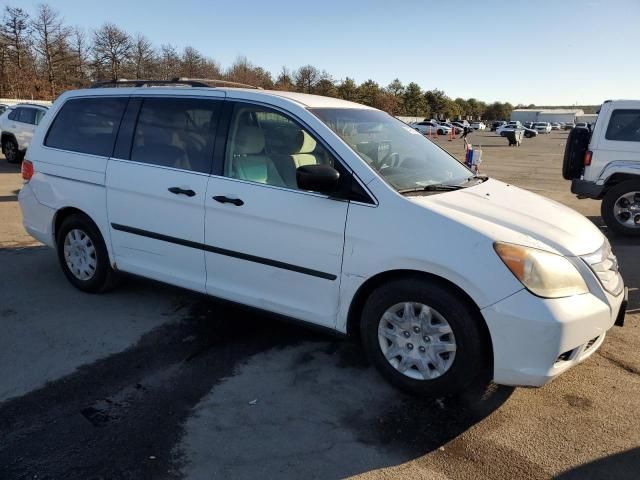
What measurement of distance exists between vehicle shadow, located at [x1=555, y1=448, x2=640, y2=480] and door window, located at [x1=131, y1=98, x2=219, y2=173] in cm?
298

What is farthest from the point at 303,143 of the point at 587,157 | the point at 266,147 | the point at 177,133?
the point at 587,157

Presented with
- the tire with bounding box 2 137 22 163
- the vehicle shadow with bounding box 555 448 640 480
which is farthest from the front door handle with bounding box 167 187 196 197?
the tire with bounding box 2 137 22 163

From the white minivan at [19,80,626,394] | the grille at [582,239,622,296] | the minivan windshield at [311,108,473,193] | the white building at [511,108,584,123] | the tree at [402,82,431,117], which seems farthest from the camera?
the white building at [511,108,584,123]

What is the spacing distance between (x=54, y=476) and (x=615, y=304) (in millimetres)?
3235

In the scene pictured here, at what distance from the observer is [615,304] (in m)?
3.15

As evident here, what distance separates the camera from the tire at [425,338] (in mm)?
2953

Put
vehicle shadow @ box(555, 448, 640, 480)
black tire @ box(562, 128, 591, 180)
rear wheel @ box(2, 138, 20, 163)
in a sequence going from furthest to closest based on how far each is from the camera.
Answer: rear wheel @ box(2, 138, 20, 163) < black tire @ box(562, 128, 591, 180) < vehicle shadow @ box(555, 448, 640, 480)

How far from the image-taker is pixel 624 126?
27.0 ft

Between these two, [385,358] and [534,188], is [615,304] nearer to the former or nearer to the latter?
[385,358]

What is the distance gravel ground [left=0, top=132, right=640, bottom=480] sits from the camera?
2.61 metres

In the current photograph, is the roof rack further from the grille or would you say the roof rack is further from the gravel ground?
the grille

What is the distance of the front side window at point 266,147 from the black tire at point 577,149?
6.69 m

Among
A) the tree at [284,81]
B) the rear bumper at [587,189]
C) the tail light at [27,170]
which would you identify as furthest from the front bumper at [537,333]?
the tree at [284,81]

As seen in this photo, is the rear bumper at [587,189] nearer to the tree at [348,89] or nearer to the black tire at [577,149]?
the black tire at [577,149]
